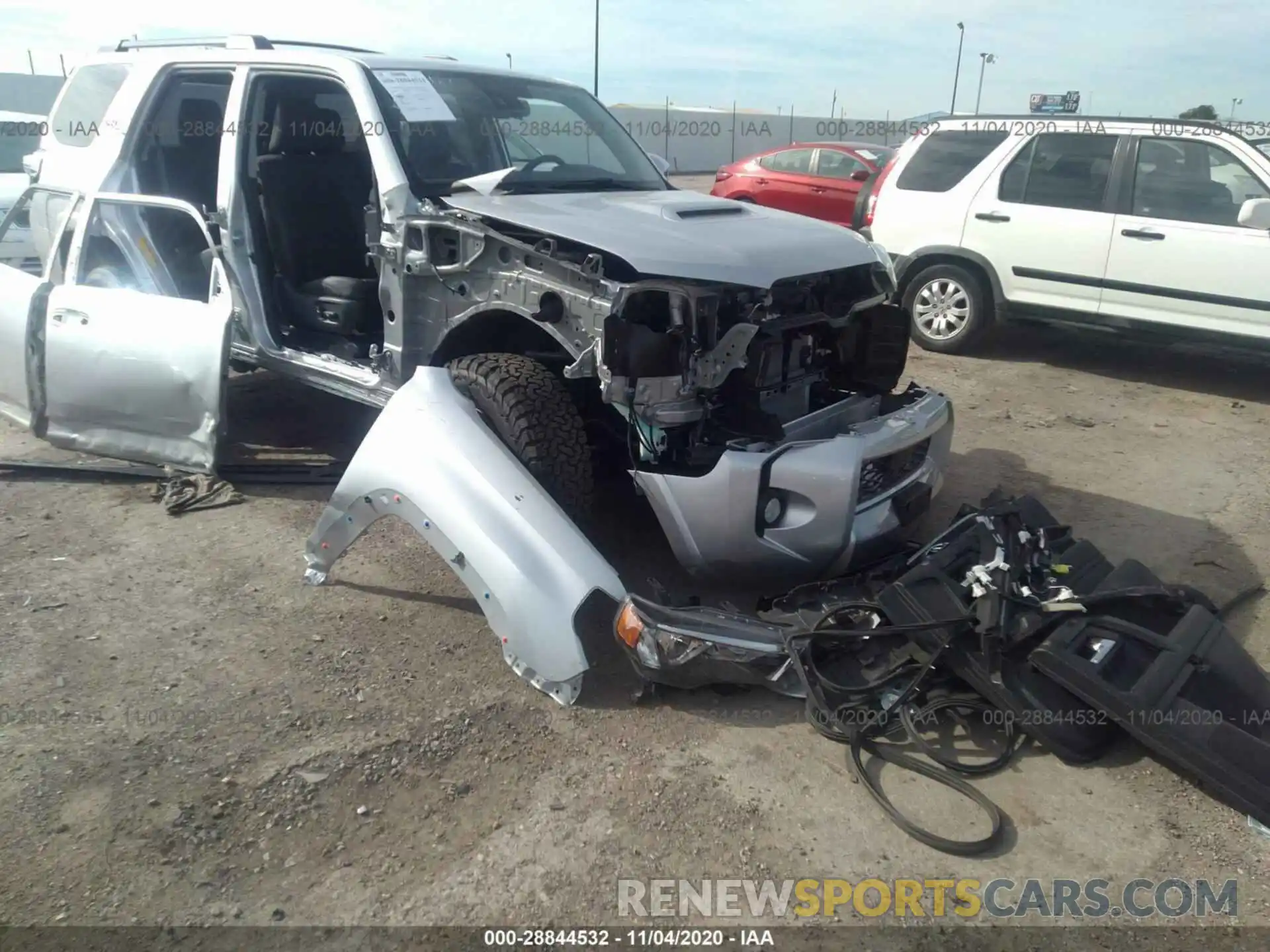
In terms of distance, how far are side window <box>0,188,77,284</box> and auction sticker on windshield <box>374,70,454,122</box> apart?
197 cm

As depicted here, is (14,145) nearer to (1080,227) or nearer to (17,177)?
(17,177)

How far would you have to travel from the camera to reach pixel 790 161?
12383 millimetres

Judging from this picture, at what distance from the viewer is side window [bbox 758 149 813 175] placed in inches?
482

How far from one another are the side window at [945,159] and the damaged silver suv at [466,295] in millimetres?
3417

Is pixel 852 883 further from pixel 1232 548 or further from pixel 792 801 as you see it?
pixel 1232 548

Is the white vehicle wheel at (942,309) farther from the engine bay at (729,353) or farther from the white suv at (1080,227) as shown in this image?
the engine bay at (729,353)

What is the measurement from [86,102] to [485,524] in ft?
13.5

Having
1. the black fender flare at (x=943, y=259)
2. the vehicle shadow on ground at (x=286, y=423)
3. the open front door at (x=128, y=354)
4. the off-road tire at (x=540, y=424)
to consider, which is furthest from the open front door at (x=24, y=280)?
the black fender flare at (x=943, y=259)

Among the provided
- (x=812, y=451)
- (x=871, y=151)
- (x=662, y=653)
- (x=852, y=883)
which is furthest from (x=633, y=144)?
(x=871, y=151)

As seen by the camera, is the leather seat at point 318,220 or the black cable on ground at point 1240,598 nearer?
the black cable on ground at point 1240,598

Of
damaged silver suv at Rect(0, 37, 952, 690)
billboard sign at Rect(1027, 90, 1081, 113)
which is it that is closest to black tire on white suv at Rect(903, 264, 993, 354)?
damaged silver suv at Rect(0, 37, 952, 690)

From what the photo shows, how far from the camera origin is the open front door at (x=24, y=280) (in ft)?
14.9

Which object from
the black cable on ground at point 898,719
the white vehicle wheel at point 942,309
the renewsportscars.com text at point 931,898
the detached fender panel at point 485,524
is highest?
the white vehicle wheel at point 942,309

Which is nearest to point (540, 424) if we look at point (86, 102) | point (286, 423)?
point (286, 423)
